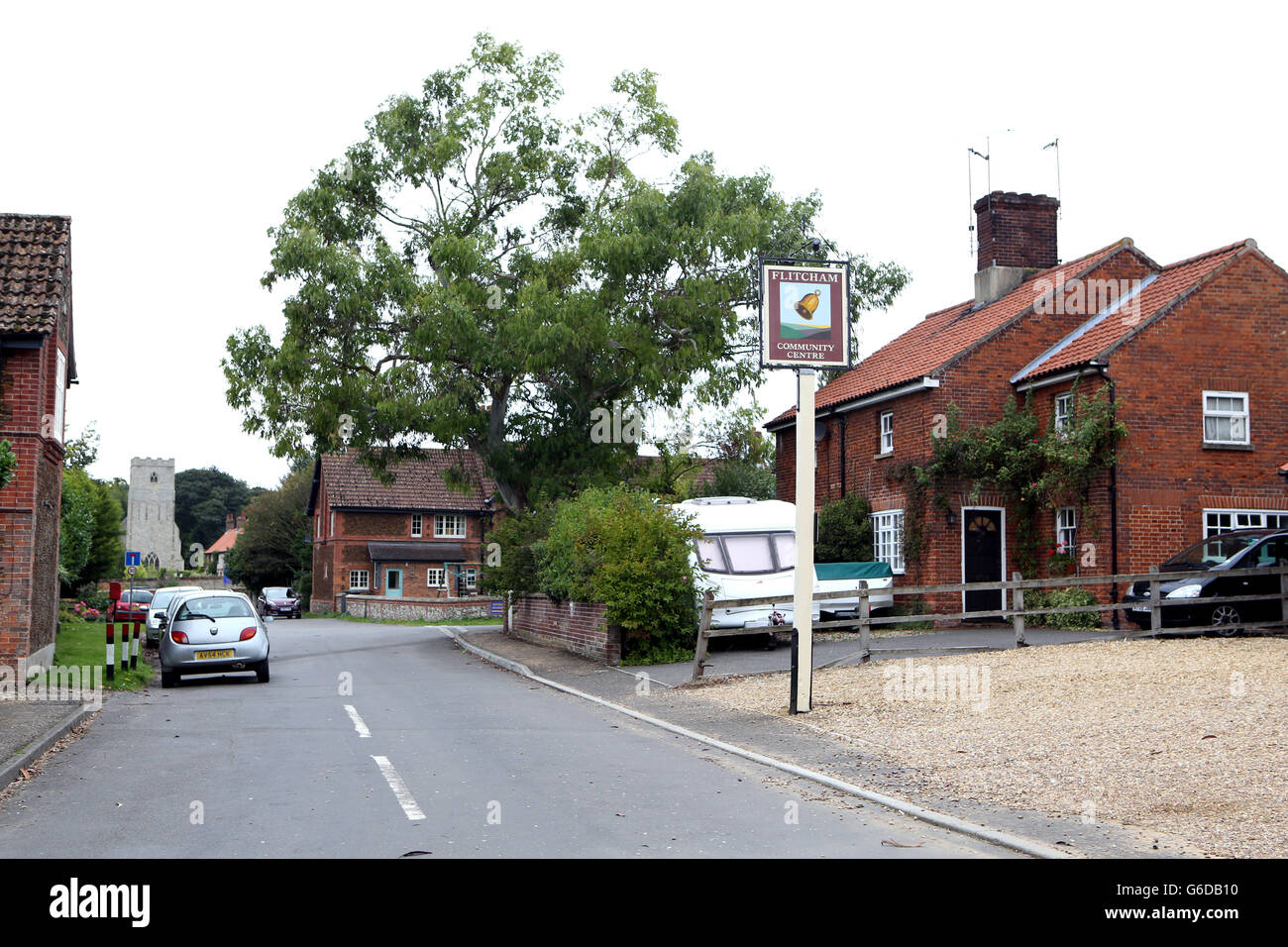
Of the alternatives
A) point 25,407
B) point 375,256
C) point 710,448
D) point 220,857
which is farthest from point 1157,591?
point 710,448

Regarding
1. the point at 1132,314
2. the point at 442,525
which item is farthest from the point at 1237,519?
the point at 442,525

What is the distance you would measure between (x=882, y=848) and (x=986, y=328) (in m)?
22.8

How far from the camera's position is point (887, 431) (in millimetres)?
29297

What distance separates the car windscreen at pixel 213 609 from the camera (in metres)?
20.2

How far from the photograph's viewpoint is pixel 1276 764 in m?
9.52

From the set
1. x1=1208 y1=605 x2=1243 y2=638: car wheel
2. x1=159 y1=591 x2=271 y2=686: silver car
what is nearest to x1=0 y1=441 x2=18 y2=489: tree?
x1=159 y1=591 x2=271 y2=686: silver car

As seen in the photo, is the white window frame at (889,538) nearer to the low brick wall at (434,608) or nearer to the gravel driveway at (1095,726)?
the gravel driveway at (1095,726)

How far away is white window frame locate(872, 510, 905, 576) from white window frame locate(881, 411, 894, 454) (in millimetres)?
1563

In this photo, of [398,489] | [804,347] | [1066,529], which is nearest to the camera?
[804,347]

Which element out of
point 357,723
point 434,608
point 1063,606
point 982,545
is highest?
point 982,545

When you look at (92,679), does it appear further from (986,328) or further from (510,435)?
(986,328)

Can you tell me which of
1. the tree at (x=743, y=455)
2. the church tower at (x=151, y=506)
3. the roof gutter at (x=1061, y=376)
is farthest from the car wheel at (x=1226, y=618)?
the church tower at (x=151, y=506)

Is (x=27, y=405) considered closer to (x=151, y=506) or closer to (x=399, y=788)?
(x=399, y=788)

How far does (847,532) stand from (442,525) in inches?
1579
